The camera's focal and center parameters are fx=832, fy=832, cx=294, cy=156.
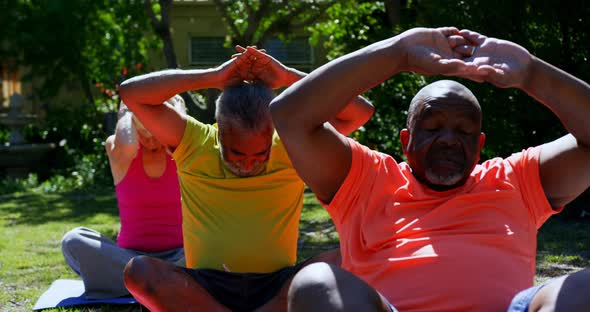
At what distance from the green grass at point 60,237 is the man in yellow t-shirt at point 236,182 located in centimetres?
147

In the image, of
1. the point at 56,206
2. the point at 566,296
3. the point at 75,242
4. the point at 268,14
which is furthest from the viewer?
the point at 268,14

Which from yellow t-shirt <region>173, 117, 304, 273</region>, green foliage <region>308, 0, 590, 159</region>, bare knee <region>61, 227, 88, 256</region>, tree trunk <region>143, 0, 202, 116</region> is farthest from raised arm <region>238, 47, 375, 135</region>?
tree trunk <region>143, 0, 202, 116</region>

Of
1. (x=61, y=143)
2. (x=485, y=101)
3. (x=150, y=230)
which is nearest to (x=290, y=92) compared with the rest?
(x=150, y=230)

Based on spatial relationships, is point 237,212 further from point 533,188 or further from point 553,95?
point 553,95

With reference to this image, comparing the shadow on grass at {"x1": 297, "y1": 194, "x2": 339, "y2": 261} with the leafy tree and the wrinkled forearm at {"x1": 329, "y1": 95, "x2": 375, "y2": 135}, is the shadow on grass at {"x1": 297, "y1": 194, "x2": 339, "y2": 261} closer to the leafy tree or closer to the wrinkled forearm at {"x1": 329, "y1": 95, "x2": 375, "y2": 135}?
the wrinkled forearm at {"x1": 329, "y1": 95, "x2": 375, "y2": 135}

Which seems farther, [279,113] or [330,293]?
[279,113]

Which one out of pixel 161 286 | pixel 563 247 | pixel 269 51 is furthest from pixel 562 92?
pixel 269 51

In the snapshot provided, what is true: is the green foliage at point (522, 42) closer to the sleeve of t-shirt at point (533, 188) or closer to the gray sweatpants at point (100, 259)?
the gray sweatpants at point (100, 259)

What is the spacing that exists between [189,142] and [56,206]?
718 cm

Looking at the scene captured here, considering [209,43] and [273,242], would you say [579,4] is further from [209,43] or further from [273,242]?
[209,43]

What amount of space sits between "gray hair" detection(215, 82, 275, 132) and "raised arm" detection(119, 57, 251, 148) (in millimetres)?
127

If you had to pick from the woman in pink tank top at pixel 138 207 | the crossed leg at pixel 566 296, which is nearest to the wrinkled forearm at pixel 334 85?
the crossed leg at pixel 566 296

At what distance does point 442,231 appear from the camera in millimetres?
2865

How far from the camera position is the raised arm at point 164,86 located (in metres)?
3.82
